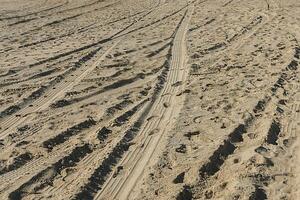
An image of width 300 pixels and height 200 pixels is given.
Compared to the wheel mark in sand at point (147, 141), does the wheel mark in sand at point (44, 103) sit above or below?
above

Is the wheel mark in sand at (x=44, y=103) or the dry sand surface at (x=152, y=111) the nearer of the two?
the dry sand surface at (x=152, y=111)

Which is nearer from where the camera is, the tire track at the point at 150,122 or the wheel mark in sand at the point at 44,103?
the tire track at the point at 150,122

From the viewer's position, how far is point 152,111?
779 cm

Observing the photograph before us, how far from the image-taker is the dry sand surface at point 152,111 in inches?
226

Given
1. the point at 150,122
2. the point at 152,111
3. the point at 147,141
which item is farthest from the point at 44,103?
the point at 147,141

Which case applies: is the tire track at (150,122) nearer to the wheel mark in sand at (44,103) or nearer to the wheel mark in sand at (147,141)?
the wheel mark in sand at (147,141)

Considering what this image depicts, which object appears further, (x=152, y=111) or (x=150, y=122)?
(x=152, y=111)

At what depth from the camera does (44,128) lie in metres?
7.30

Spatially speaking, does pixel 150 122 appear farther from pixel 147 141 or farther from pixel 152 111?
pixel 147 141

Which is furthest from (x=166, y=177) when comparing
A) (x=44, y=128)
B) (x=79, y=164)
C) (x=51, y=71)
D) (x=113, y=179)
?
(x=51, y=71)

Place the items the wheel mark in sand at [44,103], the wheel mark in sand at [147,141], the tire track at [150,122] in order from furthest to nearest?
1. the wheel mark in sand at [44,103]
2. the tire track at [150,122]
3. the wheel mark in sand at [147,141]

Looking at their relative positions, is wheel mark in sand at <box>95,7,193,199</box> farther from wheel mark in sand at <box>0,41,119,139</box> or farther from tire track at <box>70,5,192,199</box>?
wheel mark in sand at <box>0,41,119,139</box>

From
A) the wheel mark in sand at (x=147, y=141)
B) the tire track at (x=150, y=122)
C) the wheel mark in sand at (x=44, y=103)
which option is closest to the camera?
the wheel mark in sand at (x=147, y=141)

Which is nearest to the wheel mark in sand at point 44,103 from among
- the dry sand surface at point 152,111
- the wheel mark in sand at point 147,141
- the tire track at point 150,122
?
the dry sand surface at point 152,111
